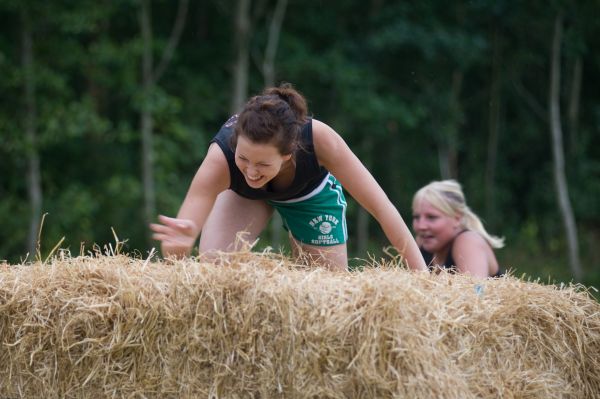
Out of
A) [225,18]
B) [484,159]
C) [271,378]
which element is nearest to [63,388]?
[271,378]

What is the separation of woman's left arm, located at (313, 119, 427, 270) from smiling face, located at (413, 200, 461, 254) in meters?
1.39

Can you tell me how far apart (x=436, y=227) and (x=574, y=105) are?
12.8 meters

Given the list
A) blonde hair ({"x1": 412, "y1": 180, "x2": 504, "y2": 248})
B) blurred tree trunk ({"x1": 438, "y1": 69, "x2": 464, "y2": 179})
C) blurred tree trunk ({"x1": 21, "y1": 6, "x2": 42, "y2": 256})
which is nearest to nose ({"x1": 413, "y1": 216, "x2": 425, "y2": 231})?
blonde hair ({"x1": 412, "y1": 180, "x2": 504, "y2": 248})

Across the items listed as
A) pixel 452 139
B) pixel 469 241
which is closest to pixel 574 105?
Answer: pixel 452 139

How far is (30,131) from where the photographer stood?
14.3 metres

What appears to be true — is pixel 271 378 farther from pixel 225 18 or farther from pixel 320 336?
pixel 225 18

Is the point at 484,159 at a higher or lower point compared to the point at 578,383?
lower

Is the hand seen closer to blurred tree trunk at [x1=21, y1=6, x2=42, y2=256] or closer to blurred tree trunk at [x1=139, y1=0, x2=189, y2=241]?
blurred tree trunk at [x1=139, y1=0, x2=189, y2=241]

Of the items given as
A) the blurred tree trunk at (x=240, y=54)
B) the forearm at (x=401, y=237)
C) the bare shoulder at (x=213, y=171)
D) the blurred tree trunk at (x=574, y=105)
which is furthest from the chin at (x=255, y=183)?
the blurred tree trunk at (x=574, y=105)

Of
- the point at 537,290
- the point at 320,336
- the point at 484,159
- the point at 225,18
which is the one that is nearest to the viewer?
the point at 320,336

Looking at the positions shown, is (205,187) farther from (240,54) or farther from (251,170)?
(240,54)

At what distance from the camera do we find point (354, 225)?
59.0 ft

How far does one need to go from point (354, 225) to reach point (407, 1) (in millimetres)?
4880

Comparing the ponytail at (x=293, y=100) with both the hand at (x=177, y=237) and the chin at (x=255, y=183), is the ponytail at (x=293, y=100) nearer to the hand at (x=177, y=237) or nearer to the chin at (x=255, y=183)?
the chin at (x=255, y=183)
